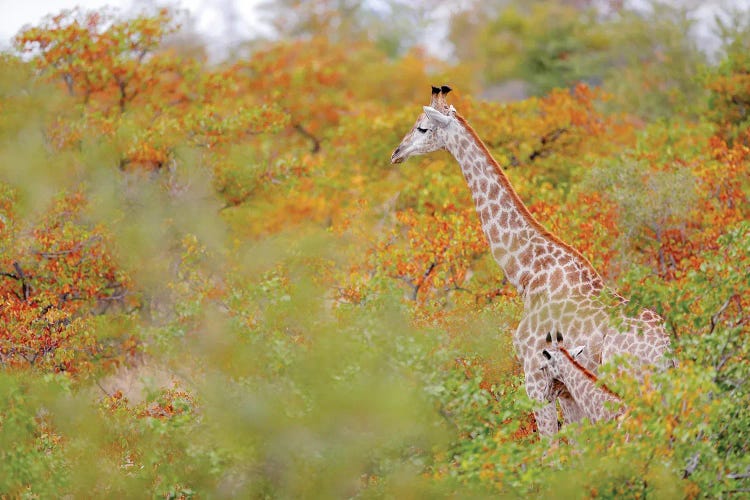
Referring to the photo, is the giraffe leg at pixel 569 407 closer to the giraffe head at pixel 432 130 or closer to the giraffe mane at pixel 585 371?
the giraffe mane at pixel 585 371

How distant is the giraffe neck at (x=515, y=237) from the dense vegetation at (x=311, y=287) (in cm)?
103

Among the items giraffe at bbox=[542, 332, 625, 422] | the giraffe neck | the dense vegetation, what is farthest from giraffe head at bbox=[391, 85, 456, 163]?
giraffe at bbox=[542, 332, 625, 422]

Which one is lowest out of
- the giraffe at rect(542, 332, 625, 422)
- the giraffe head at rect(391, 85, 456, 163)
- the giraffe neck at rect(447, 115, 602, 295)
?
the giraffe at rect(542, 332, 625, 422)

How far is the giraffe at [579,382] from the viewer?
10672mm

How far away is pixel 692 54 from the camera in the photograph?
40.8 meters

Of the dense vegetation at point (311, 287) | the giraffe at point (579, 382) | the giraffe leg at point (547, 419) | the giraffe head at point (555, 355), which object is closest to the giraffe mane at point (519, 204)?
the giraffe head at point (555, 355)

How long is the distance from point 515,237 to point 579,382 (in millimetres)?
2293

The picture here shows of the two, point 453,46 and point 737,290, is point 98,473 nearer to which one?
point 737,290

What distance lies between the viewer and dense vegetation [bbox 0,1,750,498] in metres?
10.1

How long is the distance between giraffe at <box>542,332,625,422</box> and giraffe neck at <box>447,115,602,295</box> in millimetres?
822

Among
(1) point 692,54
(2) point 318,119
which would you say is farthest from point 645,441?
(1) point 692,54

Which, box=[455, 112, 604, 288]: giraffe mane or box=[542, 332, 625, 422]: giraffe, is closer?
box=[542, 332, 625, 422]: giraffe

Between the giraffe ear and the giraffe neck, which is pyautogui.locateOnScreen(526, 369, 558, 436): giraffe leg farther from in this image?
the giraffe ear

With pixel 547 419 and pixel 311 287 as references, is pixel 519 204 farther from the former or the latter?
pixel 311 287
